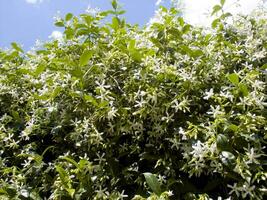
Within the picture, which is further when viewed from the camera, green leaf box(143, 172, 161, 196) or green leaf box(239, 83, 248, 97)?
green leaf box(239, 83, 248, 97)

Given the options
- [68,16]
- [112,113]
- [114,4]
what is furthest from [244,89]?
[68,16]

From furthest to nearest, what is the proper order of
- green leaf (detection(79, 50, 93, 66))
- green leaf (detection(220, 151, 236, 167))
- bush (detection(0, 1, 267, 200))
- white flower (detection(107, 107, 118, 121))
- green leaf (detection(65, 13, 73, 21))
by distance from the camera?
green leaf (detection(65, 13, 73, 21)) → green leaf (detection(79, 50, 93, 66)) → white flower (detection(107, 107, 118, 121)) → bush (detection(0, 1, 267, 200)) → green leaf (detection(220, 151, 236, 167))

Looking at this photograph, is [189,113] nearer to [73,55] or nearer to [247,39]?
[247,39]

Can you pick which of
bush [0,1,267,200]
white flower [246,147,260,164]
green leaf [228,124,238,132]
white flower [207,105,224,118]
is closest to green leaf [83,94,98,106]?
bush [0,1,267,200]

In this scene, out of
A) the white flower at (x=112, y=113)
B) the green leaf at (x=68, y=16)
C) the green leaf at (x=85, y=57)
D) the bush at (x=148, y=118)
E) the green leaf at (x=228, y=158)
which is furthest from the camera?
the green leaf at (x=68, y=16)

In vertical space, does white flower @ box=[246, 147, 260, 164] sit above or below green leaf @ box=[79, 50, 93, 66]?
below

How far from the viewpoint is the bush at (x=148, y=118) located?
198 centimetres

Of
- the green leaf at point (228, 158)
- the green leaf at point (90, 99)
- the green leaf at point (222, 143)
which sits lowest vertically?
the green leaf at point (228, 158)

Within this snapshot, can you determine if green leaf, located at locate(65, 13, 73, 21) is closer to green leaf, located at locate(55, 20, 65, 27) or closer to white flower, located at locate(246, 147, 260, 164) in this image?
green leaf, located at locate(55, 20, 65, 27)

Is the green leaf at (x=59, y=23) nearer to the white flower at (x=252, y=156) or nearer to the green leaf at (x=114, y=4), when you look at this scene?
the green leaf at (x=114, y=4)

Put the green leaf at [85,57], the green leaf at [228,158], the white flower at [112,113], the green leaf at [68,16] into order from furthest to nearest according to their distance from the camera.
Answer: the green leaf at [68,16] → the green leaf at [85,57] → the white flower at [112,113] → the green leaf at [228,158]

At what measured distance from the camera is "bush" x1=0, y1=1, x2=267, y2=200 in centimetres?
198

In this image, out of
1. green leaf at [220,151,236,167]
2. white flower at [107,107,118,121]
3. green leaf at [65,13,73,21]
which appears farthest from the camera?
green leaf at [65,13,73,21]

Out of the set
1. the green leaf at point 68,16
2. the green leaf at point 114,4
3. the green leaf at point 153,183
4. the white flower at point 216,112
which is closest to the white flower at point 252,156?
the white flower at point 216,112
